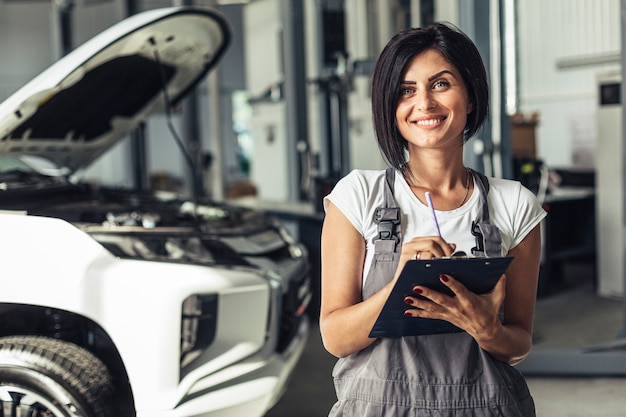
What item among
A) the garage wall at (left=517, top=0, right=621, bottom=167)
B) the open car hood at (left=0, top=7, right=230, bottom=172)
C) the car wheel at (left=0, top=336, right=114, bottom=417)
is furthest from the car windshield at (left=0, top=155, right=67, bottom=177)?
the garage wall at (left=517, top=0, right=621, bottom=167)

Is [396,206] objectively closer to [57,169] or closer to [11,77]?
[57,169]

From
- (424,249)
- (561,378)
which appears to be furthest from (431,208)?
(561,378)

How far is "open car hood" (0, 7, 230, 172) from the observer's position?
98.9 inches

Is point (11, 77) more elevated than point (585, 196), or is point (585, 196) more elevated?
point (11, 77)

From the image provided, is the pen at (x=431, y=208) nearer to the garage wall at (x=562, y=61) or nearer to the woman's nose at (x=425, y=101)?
the woman's nose at (x=425, y=101)

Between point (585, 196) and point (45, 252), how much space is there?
4.97m

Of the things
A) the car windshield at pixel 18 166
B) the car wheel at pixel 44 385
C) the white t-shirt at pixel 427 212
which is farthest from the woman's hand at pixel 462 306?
the car windshield at pixel 18 166

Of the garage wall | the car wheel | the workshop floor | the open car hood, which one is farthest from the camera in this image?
the garage wall

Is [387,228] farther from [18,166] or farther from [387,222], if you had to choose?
[18,166]

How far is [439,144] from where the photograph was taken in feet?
4.34

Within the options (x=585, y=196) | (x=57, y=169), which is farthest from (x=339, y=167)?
(x=57, y=169)

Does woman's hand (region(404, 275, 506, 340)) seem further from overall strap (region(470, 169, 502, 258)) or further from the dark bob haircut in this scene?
the dark bob haircut

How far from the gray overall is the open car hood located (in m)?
1.60

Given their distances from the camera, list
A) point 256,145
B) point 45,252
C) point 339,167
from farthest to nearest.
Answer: point 256,145, point 339,167, point 45,252
